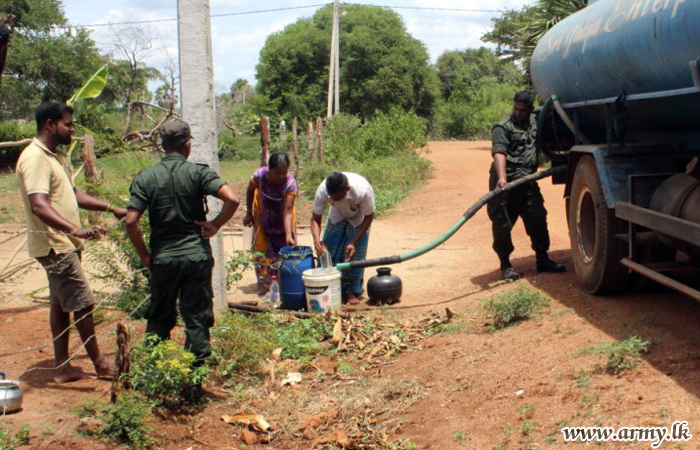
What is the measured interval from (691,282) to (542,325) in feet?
4.42

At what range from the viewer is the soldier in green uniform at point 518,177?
293 inches

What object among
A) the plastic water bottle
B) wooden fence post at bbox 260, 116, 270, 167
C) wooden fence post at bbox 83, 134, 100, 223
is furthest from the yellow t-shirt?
wooden fence post at bbox 260, 116, 270, 167

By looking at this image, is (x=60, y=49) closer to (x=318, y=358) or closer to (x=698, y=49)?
(x=318, y=358)

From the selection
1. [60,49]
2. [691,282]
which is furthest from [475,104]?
[691,282]

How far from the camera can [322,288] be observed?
23.4 ft

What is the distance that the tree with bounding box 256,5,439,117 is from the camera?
40.6 metres

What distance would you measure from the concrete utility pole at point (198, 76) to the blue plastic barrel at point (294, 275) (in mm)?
1358

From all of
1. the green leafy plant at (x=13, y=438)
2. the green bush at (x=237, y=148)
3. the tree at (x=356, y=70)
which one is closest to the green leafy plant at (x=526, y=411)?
the green leafy plant at (x=13, y=438)

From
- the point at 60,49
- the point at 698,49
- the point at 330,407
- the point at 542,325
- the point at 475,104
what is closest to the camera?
the point at 698,49

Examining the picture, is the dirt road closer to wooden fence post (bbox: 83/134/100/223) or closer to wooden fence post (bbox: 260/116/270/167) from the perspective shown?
wooden fence post (bbox: 83/134/100/223)

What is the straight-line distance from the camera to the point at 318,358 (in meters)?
6.28

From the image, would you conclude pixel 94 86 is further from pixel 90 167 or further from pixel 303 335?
pixel 303 335

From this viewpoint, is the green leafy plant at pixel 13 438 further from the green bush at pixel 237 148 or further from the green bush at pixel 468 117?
the green bush at pixel 468 117

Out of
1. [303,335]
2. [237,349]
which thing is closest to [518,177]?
[303,335]
